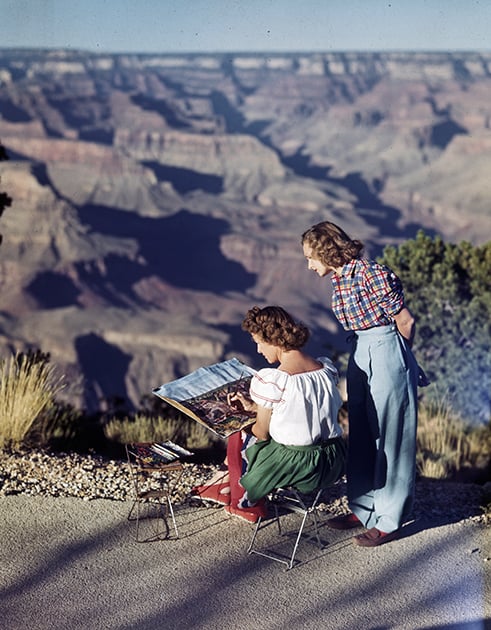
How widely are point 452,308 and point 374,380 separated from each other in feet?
31.0

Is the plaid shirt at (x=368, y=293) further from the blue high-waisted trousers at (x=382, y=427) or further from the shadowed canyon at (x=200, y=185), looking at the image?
the shadowed canyon at (x=200, y=185)

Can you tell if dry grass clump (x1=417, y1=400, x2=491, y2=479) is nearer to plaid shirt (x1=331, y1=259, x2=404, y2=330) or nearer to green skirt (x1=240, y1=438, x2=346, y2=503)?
green skirt (x1=240, y1=438, x2=346, y2=503)

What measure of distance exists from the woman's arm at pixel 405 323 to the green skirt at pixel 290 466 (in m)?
0.63

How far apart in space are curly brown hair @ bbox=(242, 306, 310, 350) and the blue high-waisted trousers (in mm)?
499

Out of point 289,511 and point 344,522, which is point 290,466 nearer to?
point 344,522

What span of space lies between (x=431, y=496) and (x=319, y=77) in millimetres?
189265

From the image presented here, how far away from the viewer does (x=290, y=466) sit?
4.25 metres

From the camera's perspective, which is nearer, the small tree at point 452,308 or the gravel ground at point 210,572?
the gravel ground at point 210,572

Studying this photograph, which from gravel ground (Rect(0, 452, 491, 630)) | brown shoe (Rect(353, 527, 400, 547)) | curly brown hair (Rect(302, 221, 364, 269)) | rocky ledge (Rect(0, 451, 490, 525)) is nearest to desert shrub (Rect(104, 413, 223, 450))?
rocky ledge (Rect(0, 451, 490, 525))

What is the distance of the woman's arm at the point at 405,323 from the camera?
4.42 m

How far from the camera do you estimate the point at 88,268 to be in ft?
312

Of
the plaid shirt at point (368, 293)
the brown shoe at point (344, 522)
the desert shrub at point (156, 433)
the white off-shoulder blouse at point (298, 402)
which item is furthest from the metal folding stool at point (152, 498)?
the desert shrub at point (156, 433)

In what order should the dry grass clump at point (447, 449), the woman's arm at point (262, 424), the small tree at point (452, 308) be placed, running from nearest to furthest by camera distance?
the woman's arm at point (262, 424) < the dry grass clump at point (447, 449) < the small tree at point (452, 308)

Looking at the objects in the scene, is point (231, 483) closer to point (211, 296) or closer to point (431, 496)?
point (431, 496)
